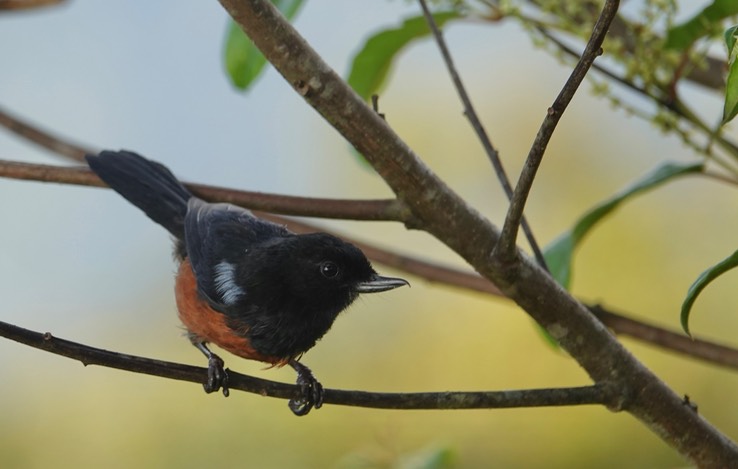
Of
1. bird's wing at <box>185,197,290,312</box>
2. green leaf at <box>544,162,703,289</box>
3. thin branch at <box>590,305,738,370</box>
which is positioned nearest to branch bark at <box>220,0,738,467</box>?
thin branch at <box>590,305,738,370</box>

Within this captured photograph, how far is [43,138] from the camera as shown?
258 cm

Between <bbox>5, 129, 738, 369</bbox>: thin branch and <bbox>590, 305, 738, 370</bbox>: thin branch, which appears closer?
<bbox>5, 129, 738, 369</bbox>: thin branch

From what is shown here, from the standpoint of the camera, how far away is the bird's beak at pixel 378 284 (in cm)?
219

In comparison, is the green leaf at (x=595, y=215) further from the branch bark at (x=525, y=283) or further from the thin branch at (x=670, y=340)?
the branch bark at (x=525, y=283)

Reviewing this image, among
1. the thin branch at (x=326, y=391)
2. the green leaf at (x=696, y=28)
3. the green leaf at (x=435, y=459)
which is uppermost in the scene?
the green leaf at (x=696, y=28)

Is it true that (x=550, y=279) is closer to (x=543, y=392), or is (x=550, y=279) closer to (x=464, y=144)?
(x=543, y=392)

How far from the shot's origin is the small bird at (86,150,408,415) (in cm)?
225

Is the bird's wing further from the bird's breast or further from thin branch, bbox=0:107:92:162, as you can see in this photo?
thin branch, bbox=0:107:92:162

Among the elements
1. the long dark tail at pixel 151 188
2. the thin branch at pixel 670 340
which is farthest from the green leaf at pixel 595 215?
the long dark tail at pixel 151 188

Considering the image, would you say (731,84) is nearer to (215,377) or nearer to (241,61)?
(215,377)

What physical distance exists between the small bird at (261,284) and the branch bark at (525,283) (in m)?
0.26

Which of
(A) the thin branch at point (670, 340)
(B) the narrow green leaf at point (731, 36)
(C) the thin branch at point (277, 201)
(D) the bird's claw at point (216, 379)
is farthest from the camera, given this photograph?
(A) the thin branch at point (670, 340)

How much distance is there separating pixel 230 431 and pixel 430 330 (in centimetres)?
107

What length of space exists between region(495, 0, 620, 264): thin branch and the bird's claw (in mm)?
562
